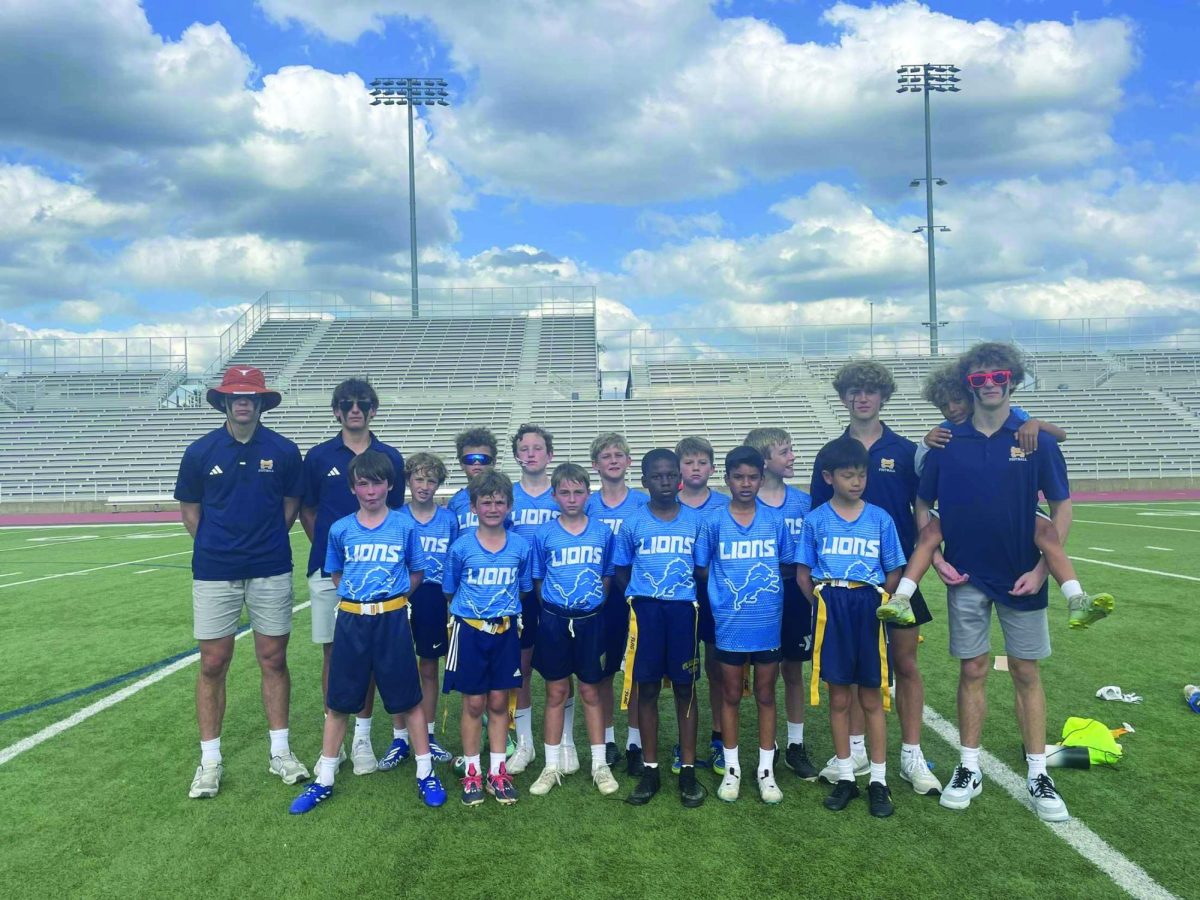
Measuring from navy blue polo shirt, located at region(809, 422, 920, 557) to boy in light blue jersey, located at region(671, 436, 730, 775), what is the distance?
0.53 m

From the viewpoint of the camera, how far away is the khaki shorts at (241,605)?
3.91 meters

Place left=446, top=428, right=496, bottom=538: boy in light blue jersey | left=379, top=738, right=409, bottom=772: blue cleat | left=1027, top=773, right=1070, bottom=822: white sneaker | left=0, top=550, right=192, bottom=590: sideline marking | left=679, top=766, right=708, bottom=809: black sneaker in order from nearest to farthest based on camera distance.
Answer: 1. left=1027, top=773, right=1070, bottom=822: white sneaker
2. left=679, top=766, right=708, bottom=809: black sneaker
3. left=379, top=738, right=409, bottom=772: blue cleat
4. left=446, top=428, right=496, bottom=538: boy in light blue jersey
5. left=0, top=550, right=192, bottom=590: sideline marking

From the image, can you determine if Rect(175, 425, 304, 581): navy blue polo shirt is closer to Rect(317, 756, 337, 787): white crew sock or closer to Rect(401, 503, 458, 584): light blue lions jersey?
Rect(401, 503, 458, 584): light blue lions jersey

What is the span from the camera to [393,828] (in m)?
3.40

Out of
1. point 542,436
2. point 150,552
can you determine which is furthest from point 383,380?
point 542,436

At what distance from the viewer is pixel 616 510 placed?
4.27 metres

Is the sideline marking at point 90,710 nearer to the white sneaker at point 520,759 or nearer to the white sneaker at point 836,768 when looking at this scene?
the white sneaker at point 520,759

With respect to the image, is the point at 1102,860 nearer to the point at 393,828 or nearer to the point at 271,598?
the point at 393,828

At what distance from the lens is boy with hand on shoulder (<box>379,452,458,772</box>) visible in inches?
160

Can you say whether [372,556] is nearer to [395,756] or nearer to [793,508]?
[395,756]

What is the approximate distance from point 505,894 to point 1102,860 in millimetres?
2272

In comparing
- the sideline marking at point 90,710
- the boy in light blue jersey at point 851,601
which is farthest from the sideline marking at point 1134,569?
the boy in light blue jersey at point 851,601

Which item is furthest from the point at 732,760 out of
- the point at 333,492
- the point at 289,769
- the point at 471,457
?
the point at 333,492


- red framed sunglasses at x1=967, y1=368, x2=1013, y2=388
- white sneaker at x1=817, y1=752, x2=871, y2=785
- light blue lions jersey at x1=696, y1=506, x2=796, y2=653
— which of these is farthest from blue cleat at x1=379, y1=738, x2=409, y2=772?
red framed sunglasses at x1=967, y1=368, x2=1013, y2=388
